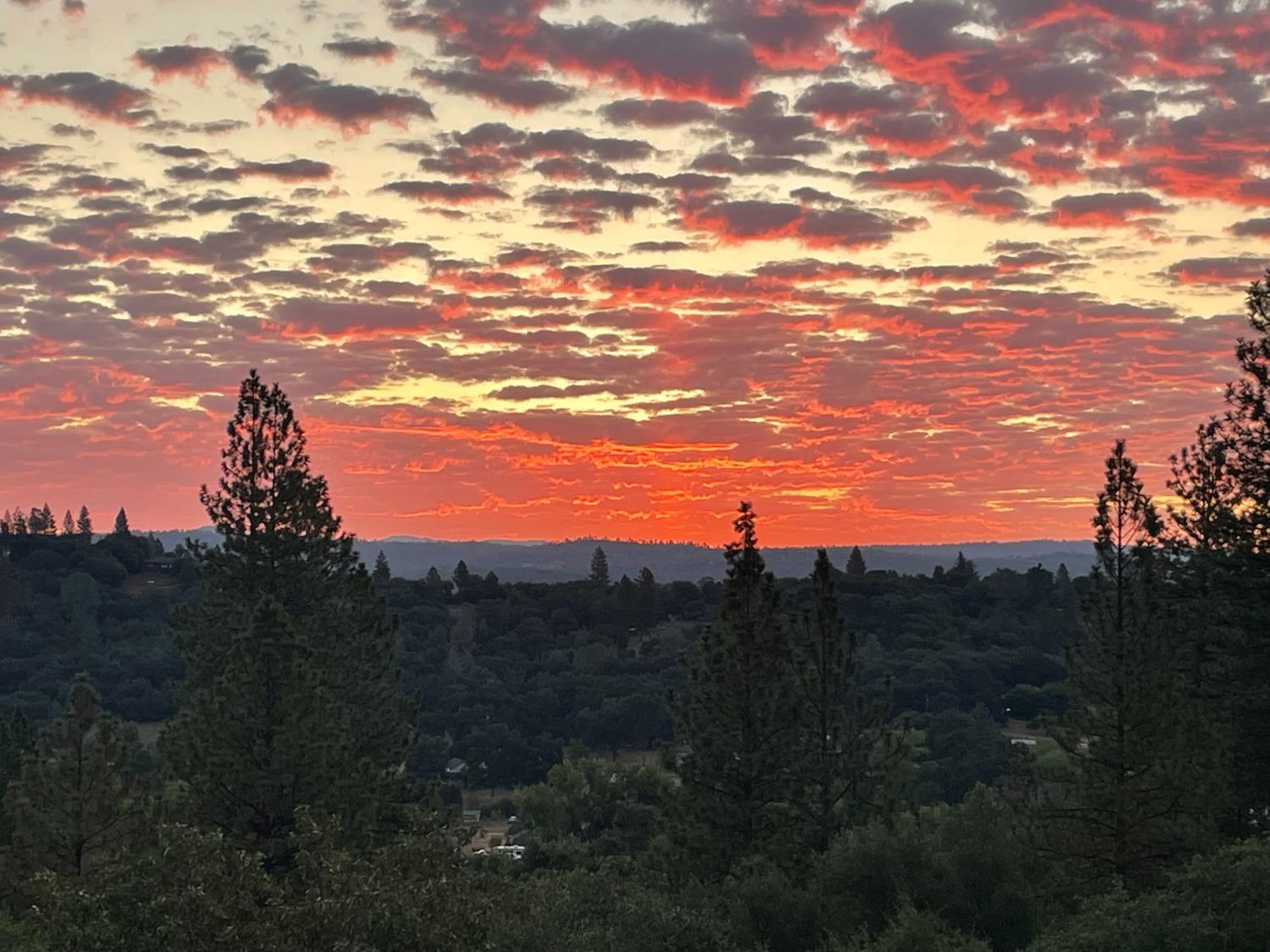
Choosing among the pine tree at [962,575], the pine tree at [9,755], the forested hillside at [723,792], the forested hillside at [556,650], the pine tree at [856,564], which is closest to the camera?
the forested hillside at [723,792]

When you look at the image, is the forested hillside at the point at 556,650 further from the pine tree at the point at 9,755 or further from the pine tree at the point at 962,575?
the pine tree at the point at 9,755

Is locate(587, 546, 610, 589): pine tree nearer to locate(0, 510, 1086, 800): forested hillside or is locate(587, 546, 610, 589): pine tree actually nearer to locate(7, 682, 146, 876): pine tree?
locate(0, 510, 1086, 800): forested hillside

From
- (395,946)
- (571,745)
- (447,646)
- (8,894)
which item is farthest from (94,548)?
(395,946)

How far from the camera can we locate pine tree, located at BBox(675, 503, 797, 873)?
39.5 metres

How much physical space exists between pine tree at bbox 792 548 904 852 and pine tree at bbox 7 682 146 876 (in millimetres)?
19385

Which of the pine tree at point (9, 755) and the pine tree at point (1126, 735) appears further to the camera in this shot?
the pine tree at point (9, 755)

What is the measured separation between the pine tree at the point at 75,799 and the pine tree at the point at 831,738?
1939cm

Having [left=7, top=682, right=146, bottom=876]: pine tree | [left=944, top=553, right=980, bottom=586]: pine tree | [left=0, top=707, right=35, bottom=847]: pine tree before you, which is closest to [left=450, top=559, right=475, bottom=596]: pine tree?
[left=944, top=553, right=980, bottom=586]: pine tree

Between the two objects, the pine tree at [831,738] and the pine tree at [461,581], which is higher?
the pine tree at [461,581]

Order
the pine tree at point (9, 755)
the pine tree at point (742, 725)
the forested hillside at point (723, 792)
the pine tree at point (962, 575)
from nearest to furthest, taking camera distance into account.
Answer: the forested hillside at point (723, 792) < the pine tree at point (742, 725) < the pine tree at point (9, 755) < the pine tree at point (962, 575)

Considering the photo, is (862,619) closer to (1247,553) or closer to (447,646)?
(447,646)

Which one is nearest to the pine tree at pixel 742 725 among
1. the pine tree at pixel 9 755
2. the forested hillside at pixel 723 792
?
the forested hillside at pixel 723 792

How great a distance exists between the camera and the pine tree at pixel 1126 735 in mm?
31781

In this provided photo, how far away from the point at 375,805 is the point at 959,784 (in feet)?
199
